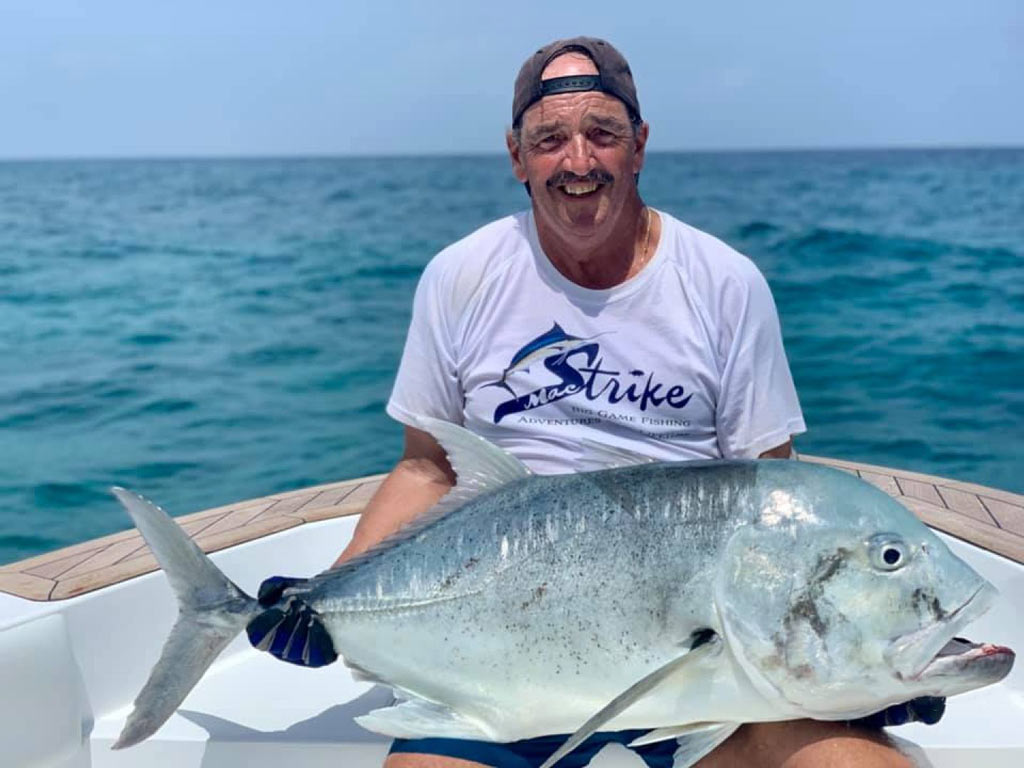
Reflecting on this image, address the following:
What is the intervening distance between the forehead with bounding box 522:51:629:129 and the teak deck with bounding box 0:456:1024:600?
1.28 metres

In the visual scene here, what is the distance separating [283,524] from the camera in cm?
340

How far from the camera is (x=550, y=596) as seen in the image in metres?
1.83

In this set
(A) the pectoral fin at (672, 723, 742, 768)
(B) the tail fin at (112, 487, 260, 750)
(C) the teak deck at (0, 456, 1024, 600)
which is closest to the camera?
(A) the pectoral fin at (672, 723, 742, 768)

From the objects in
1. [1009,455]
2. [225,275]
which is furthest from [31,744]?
[225,275]

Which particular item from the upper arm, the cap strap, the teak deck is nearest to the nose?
the cap strap

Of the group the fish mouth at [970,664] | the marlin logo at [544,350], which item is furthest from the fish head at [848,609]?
the marlin logo at [544,350]

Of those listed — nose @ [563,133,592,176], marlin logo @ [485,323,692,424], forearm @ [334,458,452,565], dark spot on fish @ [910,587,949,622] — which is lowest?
forearm @ [334,458,452,565]

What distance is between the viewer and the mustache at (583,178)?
248 centimetres

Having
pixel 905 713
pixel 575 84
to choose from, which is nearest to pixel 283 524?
pixel 575 84

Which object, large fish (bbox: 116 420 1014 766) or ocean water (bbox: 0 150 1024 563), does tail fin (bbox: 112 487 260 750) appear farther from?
ocean water (bbox: 0 150 1024 563)

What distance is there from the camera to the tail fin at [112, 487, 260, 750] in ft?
6.70

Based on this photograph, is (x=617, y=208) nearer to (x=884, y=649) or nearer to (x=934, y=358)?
(x=884, y=649)

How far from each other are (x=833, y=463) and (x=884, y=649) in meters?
2.48

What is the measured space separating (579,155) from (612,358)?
478 millimetres
